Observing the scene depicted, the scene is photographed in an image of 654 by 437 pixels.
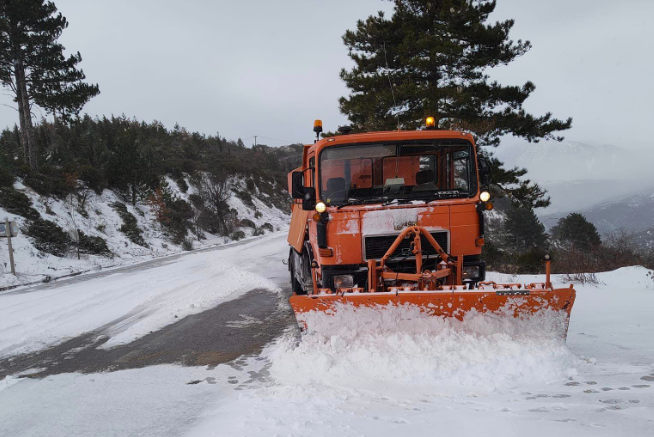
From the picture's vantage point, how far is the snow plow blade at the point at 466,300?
3.62 m

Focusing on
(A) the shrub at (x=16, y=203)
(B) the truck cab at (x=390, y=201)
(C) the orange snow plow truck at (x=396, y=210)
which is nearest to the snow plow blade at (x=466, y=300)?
(C) the orange snow plow truck at (x=396, y=210)

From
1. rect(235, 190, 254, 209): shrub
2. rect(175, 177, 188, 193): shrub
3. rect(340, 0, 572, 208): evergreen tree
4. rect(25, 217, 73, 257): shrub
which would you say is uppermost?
rect(340, 0, 572, 208): evergreen tree

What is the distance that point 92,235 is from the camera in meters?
15.9

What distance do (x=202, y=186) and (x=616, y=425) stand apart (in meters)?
27.2

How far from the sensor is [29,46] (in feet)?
61.0

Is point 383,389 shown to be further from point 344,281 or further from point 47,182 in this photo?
point 47,182

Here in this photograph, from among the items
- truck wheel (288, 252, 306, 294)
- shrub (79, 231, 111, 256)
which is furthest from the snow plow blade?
shrub (79, 231, 111, 256)

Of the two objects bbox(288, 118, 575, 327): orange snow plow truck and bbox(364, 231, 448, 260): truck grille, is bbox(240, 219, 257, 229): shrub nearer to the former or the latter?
bbox(288, 118, 575, 327): orange snow plow truck

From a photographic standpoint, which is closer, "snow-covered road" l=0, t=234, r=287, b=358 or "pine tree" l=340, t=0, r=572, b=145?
"snow-covered road" l=0, t=234, r=287, b=358

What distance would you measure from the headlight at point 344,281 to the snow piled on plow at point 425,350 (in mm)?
729

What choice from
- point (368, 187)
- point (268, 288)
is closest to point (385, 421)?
point (368, 187)

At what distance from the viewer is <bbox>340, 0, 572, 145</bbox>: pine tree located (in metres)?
13.2

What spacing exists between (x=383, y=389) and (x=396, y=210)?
6.44 feet

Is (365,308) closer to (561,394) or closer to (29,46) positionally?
(561,394)
